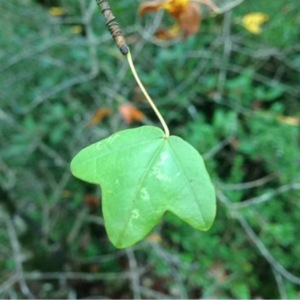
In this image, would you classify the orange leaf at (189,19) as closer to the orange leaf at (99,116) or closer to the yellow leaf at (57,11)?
the orange leaf at (99,116)

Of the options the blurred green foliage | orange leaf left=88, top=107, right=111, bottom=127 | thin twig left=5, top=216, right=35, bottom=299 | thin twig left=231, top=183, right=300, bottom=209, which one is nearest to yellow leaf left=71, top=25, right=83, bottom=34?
the blurred green foliage

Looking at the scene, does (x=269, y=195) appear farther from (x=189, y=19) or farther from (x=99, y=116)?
(x=189, y=19)

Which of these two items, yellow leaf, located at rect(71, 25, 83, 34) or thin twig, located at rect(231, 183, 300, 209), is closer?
thin twig, located at rect(231, 183, 300, 209)

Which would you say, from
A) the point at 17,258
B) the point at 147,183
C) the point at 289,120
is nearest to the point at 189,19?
the point at 147,183

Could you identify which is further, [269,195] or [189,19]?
[269,195]

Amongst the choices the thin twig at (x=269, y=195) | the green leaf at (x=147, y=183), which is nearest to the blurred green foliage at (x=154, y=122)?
the thin twig at (x=269, y=195)

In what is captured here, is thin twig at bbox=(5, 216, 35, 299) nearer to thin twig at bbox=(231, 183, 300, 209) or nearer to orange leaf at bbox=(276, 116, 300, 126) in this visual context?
thin twig at bbox=(231, 183, 300, 209)
